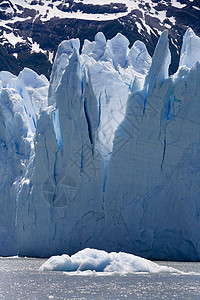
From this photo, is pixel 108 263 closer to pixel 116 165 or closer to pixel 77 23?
pixel 116 165

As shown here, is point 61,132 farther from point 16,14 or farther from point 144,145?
point 16,14

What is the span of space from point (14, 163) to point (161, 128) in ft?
23.0

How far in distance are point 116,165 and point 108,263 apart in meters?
5.24

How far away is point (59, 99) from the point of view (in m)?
26.4

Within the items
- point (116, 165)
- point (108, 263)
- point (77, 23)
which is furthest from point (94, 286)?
point (77, 23)

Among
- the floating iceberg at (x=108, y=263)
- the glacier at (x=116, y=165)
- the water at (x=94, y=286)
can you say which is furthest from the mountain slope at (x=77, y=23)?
the water at (x=94, y=286)

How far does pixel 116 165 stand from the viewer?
25109 millimetres

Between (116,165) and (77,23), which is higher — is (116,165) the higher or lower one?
the lower one

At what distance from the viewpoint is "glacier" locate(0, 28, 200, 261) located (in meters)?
24.5

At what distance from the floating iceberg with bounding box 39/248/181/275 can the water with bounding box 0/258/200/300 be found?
Result: 0.35 m

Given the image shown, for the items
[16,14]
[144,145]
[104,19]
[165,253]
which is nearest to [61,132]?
[144,145]

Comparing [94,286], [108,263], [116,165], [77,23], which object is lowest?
[108,263]

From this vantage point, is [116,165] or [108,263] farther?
[116,165]

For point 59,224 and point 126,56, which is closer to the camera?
point 59,224
